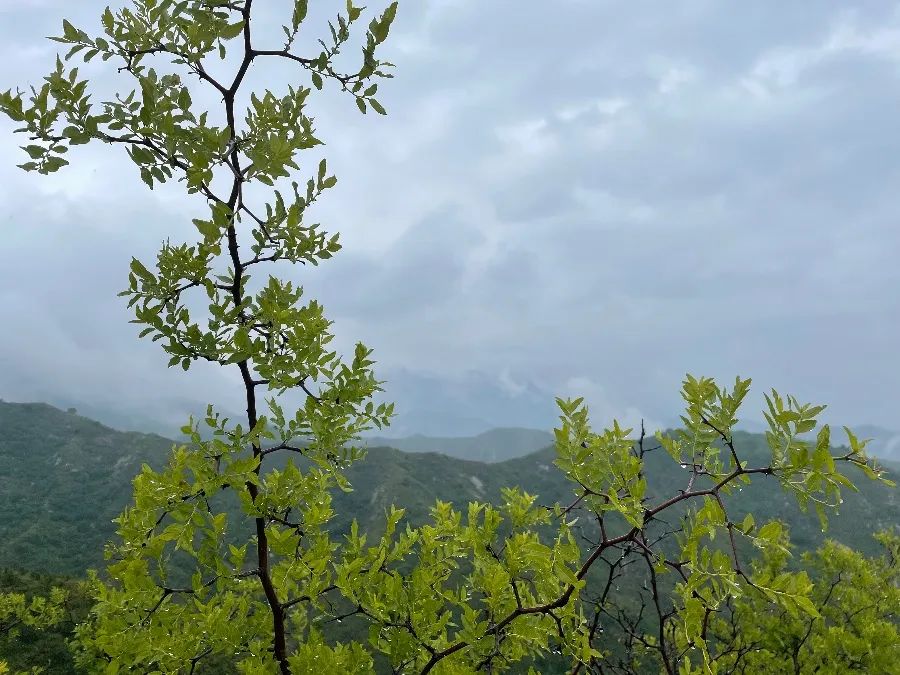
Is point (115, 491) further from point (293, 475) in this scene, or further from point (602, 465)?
point (602, 465)

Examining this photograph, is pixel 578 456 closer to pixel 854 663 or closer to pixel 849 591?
pixel 854 663

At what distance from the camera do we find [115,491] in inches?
6019

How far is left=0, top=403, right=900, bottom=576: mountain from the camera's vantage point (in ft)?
402

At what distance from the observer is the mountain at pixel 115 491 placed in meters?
123

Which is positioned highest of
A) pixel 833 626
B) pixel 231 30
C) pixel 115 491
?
pixel 231 30

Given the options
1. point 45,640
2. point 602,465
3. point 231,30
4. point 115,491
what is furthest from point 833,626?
point 115,491

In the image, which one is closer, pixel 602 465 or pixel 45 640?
pixel 602 465

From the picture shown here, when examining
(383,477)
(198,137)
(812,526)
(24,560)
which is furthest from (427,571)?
(812,526)

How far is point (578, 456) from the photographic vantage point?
3.87 m

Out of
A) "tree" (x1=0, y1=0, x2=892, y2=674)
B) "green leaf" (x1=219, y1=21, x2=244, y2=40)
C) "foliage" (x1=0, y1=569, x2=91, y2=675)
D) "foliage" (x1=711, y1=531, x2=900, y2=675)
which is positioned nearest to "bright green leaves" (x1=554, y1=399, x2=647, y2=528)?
"tree" (x1=0, y1=0, x2=892, y2=674)

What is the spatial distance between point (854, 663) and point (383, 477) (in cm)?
15644

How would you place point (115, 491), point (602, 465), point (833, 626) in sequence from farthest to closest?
point (115, 491) < point (833, 626) < point (602, 465)

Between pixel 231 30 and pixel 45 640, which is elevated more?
pixel 231 30

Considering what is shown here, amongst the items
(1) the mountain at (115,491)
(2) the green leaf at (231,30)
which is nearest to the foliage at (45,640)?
(2) the green leaf at (231,30)
